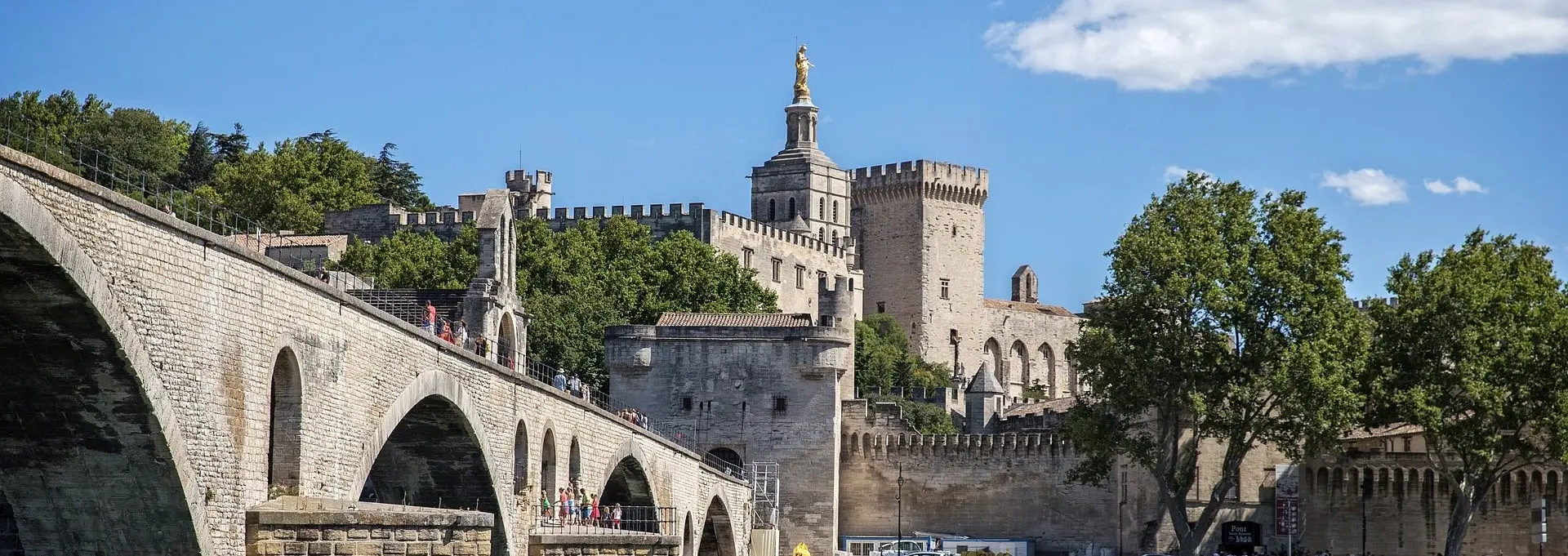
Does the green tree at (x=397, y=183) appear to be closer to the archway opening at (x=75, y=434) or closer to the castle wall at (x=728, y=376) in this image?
the castle wall at (x=728, y=376)

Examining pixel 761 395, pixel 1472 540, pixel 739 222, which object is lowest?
pixel 1472 540

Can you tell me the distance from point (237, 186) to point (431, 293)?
38452mm

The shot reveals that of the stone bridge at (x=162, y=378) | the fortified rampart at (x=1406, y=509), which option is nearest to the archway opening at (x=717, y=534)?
the fortified rampart at (x=1406, y=509)

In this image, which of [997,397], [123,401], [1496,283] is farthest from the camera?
[997,397]

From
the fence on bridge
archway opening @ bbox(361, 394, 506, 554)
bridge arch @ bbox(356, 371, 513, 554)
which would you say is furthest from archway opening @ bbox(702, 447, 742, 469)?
archway opening @ bbox(361, 394, 506, 554)

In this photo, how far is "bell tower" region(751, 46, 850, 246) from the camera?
362 feet

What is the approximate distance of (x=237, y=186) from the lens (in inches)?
3430

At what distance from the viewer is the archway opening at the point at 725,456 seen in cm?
6506

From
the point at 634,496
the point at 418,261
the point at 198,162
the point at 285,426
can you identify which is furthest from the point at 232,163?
the point at 285,426

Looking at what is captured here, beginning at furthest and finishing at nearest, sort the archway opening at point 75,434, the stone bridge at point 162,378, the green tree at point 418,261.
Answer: the green tree at point 418,261, the archway opening at point 75,434, the stone bridge at point 162,378

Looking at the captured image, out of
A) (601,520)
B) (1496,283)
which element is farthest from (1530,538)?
(601,520)

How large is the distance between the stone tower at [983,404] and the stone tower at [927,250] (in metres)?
25.0

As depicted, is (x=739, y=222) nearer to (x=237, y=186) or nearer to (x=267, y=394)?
(x=237, y=186)

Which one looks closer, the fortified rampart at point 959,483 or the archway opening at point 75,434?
the archway opening at point 75,434
